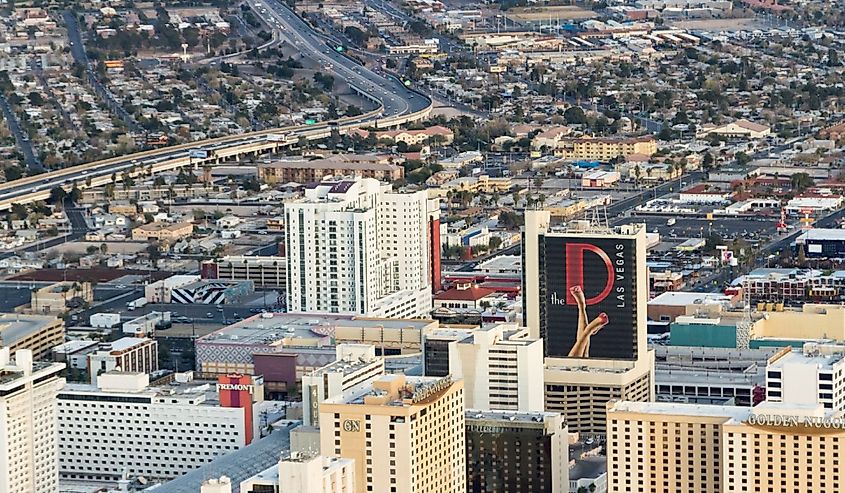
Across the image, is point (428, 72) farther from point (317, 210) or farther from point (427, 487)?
point (427, 487)

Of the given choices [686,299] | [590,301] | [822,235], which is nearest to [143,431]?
[590,301]

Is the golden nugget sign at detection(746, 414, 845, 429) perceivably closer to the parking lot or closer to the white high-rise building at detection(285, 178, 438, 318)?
the white high-rise building at detection(285, 178, 438, 318)

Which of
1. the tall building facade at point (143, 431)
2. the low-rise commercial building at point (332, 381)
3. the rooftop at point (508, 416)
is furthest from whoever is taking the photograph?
the tall building facade at point (143, 431)

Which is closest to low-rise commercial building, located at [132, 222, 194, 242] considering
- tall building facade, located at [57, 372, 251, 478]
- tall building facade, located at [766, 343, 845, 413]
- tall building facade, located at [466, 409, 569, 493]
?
tall building facade, located at [57, 372, 251, 478]

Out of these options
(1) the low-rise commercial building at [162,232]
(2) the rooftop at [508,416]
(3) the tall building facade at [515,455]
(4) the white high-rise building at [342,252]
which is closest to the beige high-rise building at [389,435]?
(3) the tall building facade at [515,455]

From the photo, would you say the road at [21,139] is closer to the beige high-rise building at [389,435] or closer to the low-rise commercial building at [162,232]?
the low-rise commercial building at [162,232]
